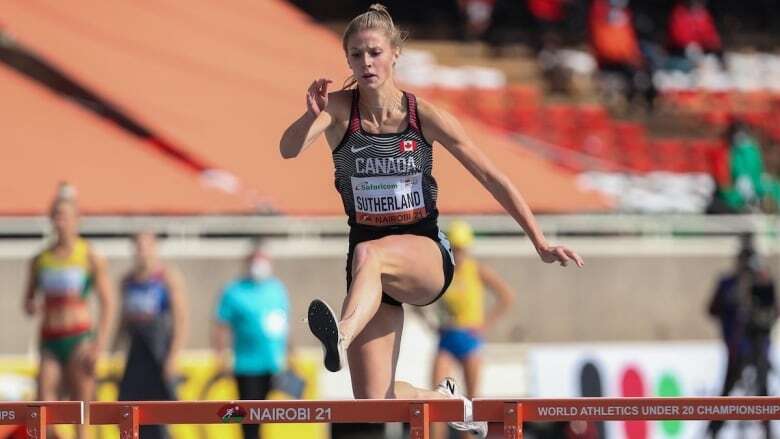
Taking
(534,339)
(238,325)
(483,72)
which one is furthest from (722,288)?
(483,72)

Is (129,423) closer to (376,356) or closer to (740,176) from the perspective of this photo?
(376,356)

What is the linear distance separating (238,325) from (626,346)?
11.2 ft

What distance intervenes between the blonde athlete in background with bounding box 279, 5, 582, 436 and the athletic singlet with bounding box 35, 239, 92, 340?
4195 millimetres

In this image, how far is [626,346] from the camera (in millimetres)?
12078

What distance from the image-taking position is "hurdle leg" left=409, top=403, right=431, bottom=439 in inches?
211

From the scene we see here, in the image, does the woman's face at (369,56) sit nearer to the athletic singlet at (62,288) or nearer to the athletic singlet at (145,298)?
the athletic singlet at (62,288)

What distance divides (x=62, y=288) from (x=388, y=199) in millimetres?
4492

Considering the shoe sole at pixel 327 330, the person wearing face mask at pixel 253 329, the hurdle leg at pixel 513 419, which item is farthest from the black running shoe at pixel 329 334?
the person wearing face mask at pixel 253 329

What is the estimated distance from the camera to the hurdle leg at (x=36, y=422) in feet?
17.9

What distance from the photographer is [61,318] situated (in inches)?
379

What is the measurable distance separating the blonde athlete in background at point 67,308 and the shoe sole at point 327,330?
4.38 m

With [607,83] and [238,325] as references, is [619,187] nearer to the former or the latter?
[607,83]

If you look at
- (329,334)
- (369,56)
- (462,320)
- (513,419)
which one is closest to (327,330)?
(329,334)

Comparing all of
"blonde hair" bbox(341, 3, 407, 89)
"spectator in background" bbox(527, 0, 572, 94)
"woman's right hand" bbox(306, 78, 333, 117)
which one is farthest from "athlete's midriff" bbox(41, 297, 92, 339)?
"spectator in background" bbox(527, 0, 572, 94)
